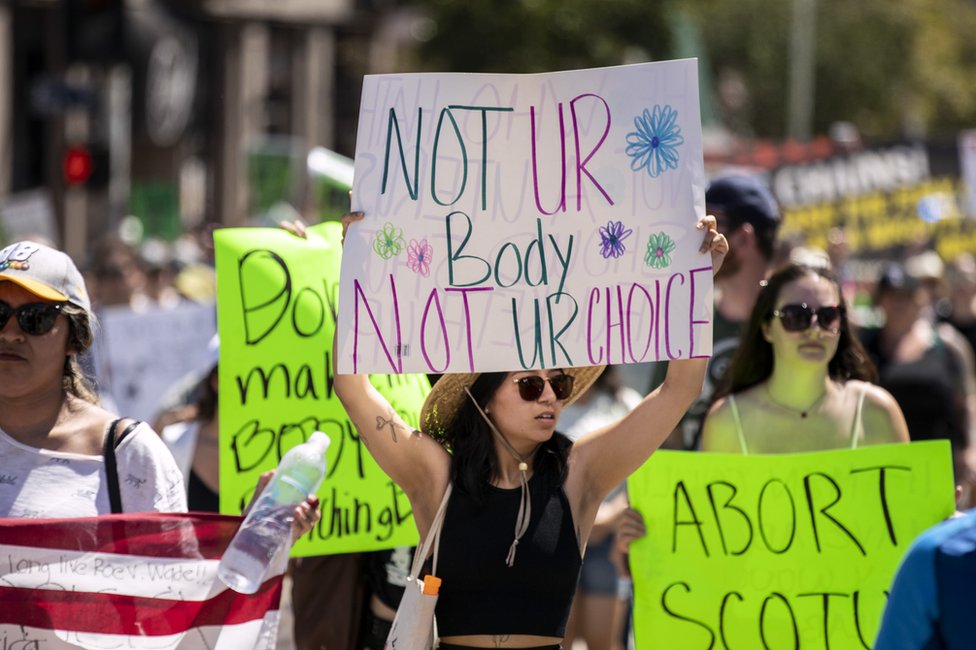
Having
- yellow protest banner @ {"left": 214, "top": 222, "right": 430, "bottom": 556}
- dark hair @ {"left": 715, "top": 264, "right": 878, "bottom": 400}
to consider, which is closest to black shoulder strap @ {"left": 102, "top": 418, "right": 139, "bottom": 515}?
yellow protest banner @ {"left": 214, "top": 222, "right": 430, "bottom": 556}

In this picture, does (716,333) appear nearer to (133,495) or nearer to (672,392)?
(672,392)

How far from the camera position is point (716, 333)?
5285 millimetres

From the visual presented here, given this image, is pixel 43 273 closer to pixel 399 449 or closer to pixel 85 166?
pixel 399 449

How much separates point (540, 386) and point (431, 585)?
531mm

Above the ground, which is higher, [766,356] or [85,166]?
[85,166]

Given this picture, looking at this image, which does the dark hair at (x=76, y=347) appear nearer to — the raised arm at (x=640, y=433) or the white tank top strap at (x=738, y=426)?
the raised arm at (x=640, y=433)

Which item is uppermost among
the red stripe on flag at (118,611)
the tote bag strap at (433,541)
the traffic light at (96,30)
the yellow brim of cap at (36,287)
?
the traffic light at (96,30)

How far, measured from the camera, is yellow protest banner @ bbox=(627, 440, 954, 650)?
411cm

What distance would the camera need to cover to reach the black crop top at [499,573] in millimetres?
3479

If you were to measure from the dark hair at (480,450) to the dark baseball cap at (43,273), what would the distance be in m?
0.94

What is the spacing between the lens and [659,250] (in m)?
3.67

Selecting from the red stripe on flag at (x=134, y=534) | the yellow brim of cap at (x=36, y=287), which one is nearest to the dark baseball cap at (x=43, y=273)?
the yellow brim of cap at (x=36, y=287)

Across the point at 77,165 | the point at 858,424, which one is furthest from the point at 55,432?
the point at 77,165

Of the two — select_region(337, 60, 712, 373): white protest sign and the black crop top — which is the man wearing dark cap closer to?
select_region(337, 60, 712, 373): white protest sign
